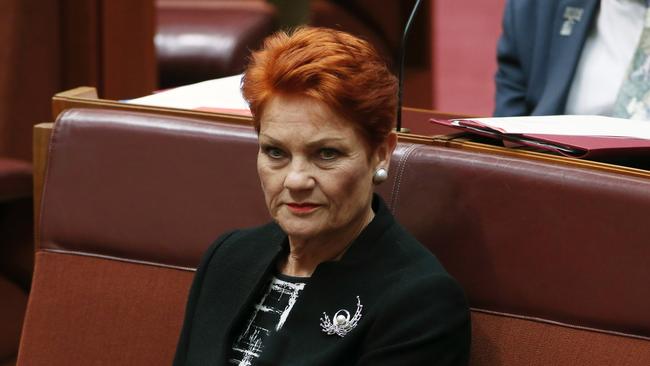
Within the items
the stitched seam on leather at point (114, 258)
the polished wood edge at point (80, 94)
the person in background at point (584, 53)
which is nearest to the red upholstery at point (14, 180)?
the polished wood edge at point (80, 94)

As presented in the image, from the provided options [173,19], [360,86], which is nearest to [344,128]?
[360,86]

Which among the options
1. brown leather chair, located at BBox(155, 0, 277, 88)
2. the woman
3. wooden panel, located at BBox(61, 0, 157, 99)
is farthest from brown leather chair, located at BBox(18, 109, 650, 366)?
brown leather chair, located at BBox(155, 0, 277, 88)

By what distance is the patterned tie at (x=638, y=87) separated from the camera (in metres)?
2.09

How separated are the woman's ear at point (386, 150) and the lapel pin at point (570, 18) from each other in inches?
35.0

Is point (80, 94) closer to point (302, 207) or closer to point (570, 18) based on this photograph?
point (302, 207)

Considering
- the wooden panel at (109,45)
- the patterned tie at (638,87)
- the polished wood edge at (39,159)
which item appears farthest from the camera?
the wooden panel at (109,45)

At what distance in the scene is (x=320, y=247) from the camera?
1525 mm

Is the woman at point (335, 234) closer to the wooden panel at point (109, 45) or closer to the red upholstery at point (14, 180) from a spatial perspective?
the red upholstery at point (14, 180)

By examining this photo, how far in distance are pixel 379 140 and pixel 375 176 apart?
5 cm

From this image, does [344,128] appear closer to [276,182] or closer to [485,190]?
[276,182]

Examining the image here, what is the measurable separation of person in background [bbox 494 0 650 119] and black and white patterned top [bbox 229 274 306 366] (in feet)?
2.80

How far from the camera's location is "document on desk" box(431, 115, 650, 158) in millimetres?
1517

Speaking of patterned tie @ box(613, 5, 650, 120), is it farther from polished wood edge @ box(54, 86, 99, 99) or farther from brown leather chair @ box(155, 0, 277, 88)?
brown leather chair @ box(155, 0, 277, 88)

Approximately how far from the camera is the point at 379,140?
1.46 meters
